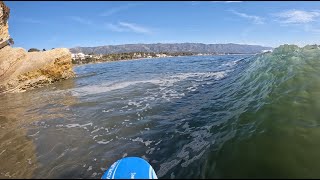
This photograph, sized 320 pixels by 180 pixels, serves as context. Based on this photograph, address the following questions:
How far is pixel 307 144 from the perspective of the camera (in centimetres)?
545

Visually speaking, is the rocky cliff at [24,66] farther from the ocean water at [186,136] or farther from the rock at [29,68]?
the ocean water at [186,136]

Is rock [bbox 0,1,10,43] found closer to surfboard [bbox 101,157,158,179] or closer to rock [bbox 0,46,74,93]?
rock [bbox 0,46,74,93]

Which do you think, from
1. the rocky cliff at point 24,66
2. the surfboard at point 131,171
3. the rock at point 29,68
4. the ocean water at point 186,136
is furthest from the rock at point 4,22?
the surfboard at point 131,171

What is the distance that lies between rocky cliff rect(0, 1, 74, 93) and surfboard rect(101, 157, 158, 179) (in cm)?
2166

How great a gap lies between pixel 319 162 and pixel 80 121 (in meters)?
7.84

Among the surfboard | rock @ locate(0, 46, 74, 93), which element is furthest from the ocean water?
rock @ locate(0, 46, 74, 93)

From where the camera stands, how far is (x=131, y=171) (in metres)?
4.44

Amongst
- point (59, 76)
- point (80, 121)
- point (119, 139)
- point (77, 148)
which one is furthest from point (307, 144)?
point (59, 76)

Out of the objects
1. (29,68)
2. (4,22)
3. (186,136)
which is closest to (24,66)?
(29,68)

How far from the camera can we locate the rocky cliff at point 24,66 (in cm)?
2400

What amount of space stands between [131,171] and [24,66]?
25.2m

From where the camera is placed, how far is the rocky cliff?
24.0m

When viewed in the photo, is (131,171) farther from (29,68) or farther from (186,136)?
(29,68)

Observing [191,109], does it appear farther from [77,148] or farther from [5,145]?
[5,145]
